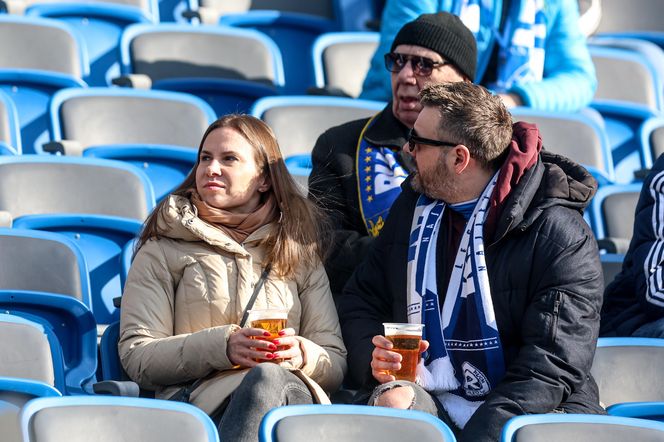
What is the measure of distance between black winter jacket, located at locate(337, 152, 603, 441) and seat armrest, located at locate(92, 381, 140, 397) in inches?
24.7

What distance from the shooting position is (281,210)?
11.6 feet

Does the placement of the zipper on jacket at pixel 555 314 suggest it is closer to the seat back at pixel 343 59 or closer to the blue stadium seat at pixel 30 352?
the blue stadium seat at pixel 30 352

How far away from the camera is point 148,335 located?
321 centimetres

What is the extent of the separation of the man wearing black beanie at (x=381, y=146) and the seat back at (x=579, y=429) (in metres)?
1.16

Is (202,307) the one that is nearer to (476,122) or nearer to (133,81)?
(476,122)

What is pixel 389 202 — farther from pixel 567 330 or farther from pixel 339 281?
pixel 567 330

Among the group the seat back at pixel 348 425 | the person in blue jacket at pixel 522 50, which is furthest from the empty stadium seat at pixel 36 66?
the seat back at pixel 348 425

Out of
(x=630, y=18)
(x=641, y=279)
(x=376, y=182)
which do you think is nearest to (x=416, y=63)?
(x=376, y=182)

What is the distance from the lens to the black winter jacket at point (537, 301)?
3.04 m

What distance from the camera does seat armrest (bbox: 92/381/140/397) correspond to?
294 centimetres

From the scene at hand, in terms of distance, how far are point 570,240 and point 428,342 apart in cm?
44

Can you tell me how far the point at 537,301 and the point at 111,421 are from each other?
45.3 inches

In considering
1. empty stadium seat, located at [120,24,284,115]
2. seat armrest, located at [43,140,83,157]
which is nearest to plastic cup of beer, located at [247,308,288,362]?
seat armrest, located at [43,140,83,157]

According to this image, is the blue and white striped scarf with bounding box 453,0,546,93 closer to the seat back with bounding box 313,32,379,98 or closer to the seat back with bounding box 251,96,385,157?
the seat back with bounding box 251,96,385,157
